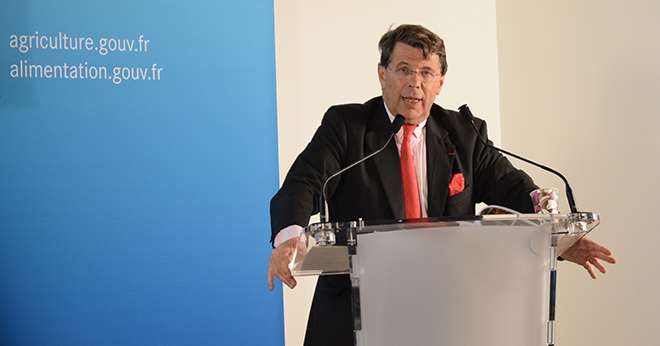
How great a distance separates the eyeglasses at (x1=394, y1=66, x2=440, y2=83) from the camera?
277cm

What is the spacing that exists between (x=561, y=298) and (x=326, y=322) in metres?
2.23

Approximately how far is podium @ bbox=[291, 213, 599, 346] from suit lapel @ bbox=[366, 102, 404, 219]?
87 cm

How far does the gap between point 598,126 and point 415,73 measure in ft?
5.59

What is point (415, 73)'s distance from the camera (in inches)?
109

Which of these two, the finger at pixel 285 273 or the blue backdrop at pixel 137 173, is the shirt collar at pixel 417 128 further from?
the blue backdrop at pixel 137 173

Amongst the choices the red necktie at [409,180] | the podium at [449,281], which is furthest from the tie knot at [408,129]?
the podium at [449,281]

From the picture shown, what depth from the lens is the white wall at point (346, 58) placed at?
414 cm

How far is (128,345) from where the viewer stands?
12.0 feet

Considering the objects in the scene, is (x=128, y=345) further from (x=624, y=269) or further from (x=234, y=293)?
(x=624, y=269)

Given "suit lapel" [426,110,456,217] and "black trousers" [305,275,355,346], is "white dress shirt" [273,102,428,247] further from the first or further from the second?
"black trousers" [305,275,355,346]

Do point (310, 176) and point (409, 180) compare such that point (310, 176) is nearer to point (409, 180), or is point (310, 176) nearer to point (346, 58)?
point (409, 180)

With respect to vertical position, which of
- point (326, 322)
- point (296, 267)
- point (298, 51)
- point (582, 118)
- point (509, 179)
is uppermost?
point (298, 51)

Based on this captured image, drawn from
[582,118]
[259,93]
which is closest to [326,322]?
[259,93]

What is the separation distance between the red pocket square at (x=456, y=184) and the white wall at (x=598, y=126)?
152cm
